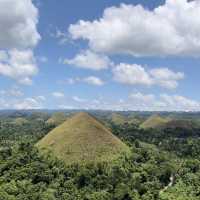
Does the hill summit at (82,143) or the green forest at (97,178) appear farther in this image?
the hill summit at (82,143)

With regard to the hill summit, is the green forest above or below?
below

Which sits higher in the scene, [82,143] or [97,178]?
[82,143]

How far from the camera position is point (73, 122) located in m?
83.6

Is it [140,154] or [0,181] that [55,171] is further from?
[140,154]

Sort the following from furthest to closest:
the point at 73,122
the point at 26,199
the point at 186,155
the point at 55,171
A: the point at 186,155
the point at 73,122
the point at 55,171
the point at 26,199

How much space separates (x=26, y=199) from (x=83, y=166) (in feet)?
51.4

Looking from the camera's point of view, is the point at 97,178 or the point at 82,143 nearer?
the point at 97,178

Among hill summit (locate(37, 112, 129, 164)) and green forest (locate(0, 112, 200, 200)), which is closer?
green forest (locate(0, 112, 200, 200))

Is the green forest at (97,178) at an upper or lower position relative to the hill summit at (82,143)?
lower

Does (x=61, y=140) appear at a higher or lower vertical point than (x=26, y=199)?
higher

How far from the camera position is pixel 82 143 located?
240 ft

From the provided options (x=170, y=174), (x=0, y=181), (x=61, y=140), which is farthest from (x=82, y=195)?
(x=61, y=140)

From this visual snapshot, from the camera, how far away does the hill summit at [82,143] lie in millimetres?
68375

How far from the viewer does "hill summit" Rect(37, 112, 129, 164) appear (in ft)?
224
